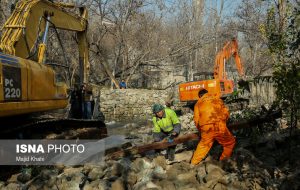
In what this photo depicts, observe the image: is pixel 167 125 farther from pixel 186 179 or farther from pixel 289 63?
pixel 289 63

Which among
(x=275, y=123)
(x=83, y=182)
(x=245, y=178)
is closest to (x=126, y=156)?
(x=83, y=182)

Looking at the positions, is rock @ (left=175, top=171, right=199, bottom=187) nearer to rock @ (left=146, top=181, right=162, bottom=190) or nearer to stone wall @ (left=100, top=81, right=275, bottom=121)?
rock @ (left=146, top=181, right=162, bottom=190)

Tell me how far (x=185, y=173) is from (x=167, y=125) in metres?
1.54

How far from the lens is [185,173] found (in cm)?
643

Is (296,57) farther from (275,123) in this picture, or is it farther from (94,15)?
(94,15)

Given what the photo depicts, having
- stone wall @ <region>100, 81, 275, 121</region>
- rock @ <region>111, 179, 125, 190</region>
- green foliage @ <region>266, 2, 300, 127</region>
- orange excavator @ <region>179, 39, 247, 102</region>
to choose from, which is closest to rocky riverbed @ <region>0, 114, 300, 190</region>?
rock @ <region>111, 179, 125, 190</region>

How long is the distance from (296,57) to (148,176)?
308cm

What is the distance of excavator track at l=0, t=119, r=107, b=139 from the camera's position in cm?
733

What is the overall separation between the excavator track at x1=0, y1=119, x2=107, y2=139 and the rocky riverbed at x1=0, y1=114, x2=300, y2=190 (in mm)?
828

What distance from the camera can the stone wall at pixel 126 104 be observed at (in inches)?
789

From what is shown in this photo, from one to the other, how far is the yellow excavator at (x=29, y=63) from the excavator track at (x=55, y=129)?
36 centimetres

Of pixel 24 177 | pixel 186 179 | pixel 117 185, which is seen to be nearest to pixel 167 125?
pixel 186 179

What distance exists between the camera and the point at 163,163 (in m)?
7.04

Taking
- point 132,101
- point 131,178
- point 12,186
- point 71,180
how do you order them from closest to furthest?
A: point 71,180 → point 12,186 → point 131,178 → point 132,101
